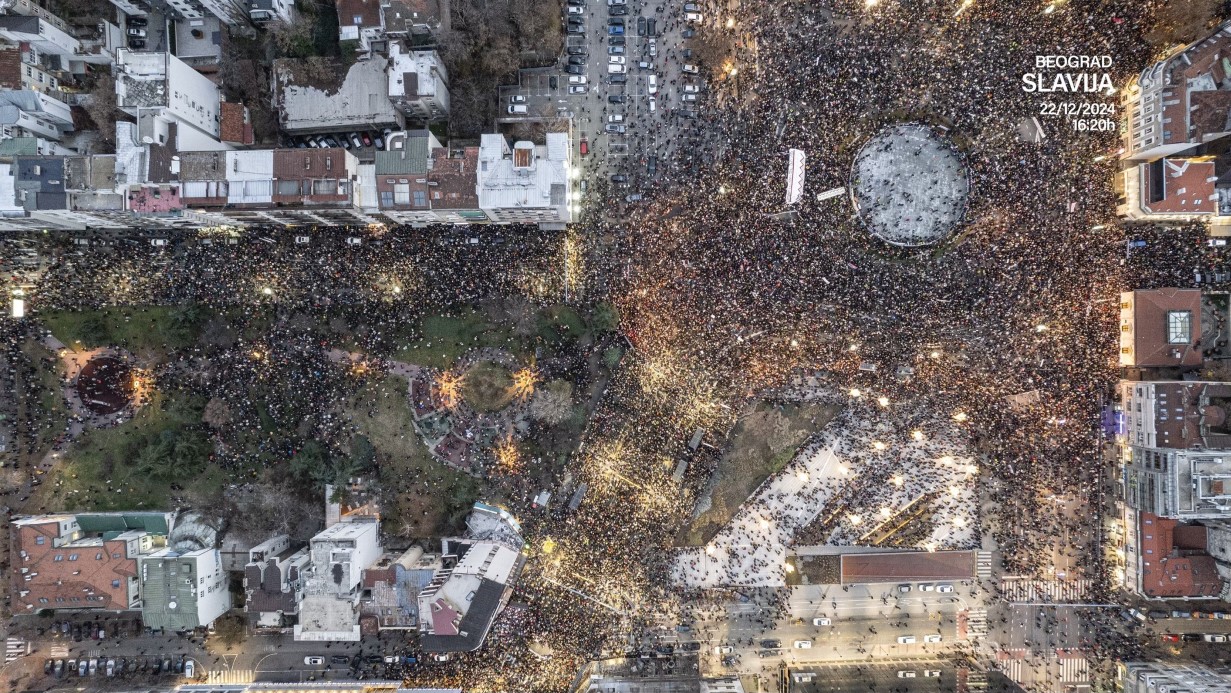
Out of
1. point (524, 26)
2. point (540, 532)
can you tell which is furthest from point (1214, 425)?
point (524, 26)

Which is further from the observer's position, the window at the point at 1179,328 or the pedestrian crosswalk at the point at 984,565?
the pedestrian crosswalk at the point at 984,565

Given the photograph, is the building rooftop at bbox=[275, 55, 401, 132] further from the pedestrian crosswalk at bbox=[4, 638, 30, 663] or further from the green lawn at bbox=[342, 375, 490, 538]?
the pedestrian crosswalk at bbox=[4, 638, 30, 663]

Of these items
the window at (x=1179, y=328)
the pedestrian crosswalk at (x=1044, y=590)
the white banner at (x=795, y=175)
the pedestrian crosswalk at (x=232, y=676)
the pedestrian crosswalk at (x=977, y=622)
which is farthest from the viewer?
the pedestrian crosswalk at (x=232, y=676)

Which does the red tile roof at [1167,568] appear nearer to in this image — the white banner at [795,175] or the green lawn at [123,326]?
the white banner at [795,175]

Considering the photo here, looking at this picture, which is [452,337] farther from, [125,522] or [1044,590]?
[1044,590]

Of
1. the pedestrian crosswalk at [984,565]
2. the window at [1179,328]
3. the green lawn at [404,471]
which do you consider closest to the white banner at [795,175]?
the window at [1179,328]

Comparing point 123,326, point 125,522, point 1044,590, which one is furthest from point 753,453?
point 123,326

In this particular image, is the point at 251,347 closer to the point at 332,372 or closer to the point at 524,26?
the point at 332,372
